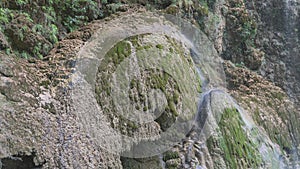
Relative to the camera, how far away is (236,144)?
577 centimetres

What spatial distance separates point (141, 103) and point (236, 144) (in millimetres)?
2106

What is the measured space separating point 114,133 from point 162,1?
4310 mm

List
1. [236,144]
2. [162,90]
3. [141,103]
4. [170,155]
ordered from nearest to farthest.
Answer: [141,103] → [170,155] → [162,90] → [236,144]

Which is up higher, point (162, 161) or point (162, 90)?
point (162, 90)

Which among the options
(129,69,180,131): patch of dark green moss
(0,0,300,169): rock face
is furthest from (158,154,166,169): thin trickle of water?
(129,69,180,131): patch of dark green moss

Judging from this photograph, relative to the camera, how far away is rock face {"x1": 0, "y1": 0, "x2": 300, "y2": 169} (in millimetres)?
3496

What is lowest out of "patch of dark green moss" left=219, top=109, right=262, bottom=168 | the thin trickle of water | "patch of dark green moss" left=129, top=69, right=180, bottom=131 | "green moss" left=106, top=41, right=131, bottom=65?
"patch of dark green moss" left=219, top=109, right=262, bottom=168

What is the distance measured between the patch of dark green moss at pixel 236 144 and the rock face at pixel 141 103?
0.02m

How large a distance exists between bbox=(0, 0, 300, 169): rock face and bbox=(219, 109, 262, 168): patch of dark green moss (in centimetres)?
2

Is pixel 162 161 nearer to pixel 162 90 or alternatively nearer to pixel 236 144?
pixel 162 90

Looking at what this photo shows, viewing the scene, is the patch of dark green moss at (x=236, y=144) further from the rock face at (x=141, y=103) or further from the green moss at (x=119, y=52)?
the green moss at (x=119, y=52)

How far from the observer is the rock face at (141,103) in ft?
11.5

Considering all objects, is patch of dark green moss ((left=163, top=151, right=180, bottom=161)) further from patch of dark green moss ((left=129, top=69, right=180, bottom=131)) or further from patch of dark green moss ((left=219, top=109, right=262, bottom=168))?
patch of dark green moss ((left=219, top=109, right=262, bottom=168))

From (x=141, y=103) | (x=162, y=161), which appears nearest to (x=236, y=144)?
(x=162, y=161)
